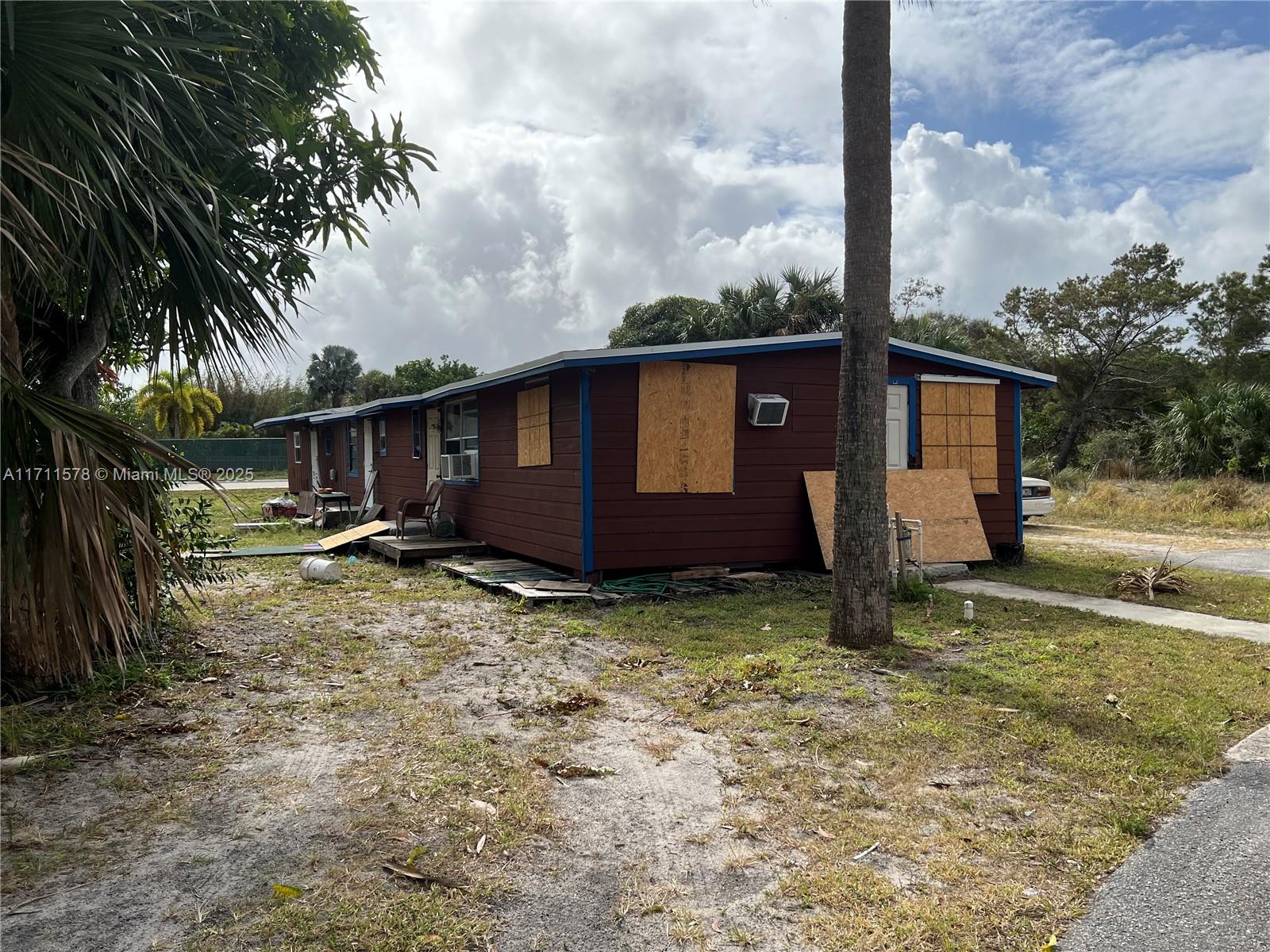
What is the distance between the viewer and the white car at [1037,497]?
15.3 m

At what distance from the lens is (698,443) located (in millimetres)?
9531

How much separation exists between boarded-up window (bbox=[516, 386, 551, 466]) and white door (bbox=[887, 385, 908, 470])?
4332 millimetres

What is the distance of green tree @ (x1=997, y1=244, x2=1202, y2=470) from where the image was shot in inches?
1149

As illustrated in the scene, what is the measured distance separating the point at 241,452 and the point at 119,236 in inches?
1634

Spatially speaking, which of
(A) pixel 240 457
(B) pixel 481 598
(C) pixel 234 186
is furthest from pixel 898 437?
(A) pixel 240 457

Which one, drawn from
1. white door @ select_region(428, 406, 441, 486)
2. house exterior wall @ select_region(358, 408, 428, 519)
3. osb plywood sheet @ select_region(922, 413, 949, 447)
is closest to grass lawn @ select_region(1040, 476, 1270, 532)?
osb plywood sheet @ select_region(922, 413, 949, 447)

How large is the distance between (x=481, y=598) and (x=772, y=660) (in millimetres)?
3940

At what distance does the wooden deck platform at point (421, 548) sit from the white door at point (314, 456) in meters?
10.7

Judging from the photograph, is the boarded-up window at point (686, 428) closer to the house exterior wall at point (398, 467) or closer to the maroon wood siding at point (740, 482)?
the maroon wood siding at point (740, 482)

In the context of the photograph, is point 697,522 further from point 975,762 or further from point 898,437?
point 975,762

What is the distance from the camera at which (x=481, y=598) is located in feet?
28.8

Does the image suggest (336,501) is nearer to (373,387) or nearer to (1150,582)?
(1150,582)

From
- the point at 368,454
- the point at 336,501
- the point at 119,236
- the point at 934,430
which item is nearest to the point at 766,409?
the point at 934,430

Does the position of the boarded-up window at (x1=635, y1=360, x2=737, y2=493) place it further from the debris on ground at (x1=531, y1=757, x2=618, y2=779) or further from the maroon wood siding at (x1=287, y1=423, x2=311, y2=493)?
the maroon wood siding at (x1=287, y1=423, x2=311, y2=493)
